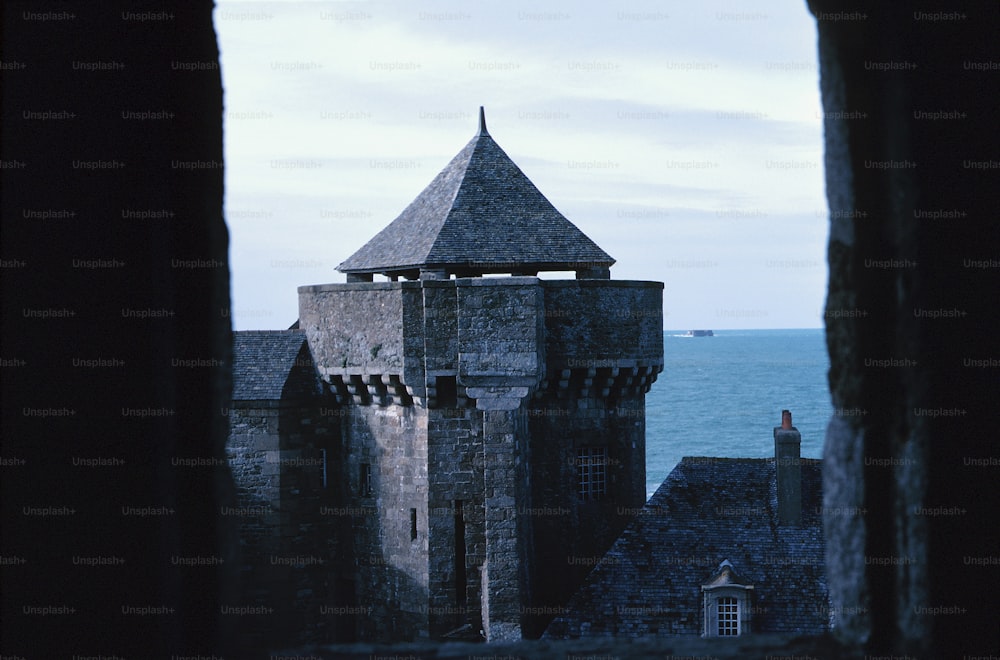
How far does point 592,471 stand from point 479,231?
6.20m

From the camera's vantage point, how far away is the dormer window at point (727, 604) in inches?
845

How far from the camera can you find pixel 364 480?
79.2ft

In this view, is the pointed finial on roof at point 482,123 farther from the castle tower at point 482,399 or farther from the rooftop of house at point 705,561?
the rooftop of house at point 705,561

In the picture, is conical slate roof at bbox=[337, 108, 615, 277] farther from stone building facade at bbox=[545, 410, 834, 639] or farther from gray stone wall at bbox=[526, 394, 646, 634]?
stone building facade at bbox=[545, 410, 834, 639]

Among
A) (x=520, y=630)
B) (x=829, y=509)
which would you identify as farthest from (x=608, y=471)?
(x=829, y=509)

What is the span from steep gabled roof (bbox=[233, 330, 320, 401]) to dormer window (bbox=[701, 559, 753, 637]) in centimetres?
968

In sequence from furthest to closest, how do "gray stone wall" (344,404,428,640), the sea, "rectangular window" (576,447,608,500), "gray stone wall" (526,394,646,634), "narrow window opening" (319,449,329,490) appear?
the sea < "rectangular window" (576,447,608,500) < "narrow window opening" (319,449,329,490) < "gray stone wall" (526,394,646,634) < "gray stone wall" (344,404,428,640)

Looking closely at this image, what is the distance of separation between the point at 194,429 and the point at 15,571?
80cm

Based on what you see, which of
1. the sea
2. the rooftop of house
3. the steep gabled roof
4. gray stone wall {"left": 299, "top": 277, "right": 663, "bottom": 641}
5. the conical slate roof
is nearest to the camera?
the rooftop of house

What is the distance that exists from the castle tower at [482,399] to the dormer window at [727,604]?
351 cm

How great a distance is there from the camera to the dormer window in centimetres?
2145

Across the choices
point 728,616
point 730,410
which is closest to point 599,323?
point 728,616

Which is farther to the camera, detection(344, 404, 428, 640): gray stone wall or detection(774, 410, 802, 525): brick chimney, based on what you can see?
detection(774, 410, 802, 525): brick chimney

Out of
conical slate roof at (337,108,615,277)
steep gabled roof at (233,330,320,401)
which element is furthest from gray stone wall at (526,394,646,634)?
steep gabled roof at (233,330,320,401)
